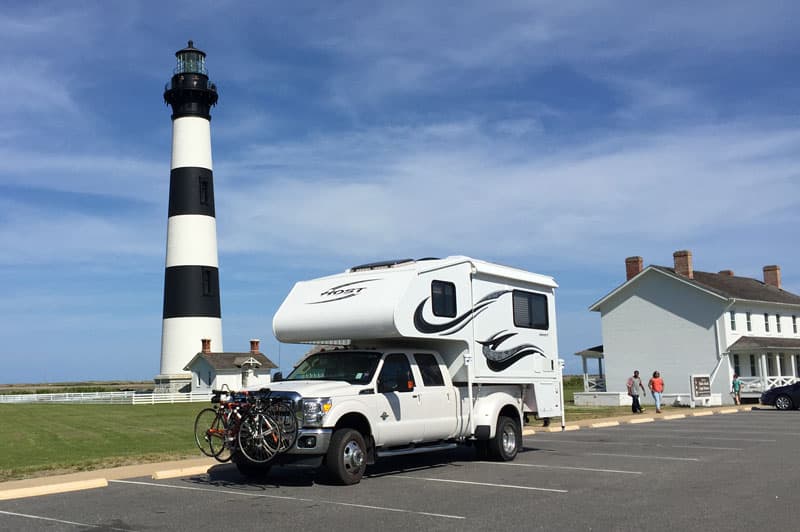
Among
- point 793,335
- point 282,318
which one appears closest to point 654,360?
point 793,335

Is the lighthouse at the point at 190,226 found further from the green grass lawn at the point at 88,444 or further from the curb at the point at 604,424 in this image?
the curb at the point at 604,424

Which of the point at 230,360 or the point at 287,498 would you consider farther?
the point at 230,360

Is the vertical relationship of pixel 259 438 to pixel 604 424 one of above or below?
above

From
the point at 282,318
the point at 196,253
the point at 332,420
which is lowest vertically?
the point at 332,420

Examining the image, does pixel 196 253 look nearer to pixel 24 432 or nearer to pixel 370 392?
pixel 24 432

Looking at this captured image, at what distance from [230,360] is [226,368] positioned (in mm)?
1212

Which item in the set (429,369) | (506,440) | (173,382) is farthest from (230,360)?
(429,369)

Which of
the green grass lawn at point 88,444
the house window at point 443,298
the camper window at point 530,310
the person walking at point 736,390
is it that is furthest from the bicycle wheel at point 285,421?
the person walking at point 736,390

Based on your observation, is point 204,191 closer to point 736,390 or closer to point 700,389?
point 700,389

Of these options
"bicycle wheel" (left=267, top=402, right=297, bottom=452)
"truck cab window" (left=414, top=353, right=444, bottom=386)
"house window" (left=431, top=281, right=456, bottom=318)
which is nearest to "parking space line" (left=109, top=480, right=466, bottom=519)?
"bicycle wheel" (left=267, top=402, right=297, bottom=452)

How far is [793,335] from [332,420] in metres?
43.2

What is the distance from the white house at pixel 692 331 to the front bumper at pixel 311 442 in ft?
99.9

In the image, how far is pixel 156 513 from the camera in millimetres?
9789

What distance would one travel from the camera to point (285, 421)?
11594mm
